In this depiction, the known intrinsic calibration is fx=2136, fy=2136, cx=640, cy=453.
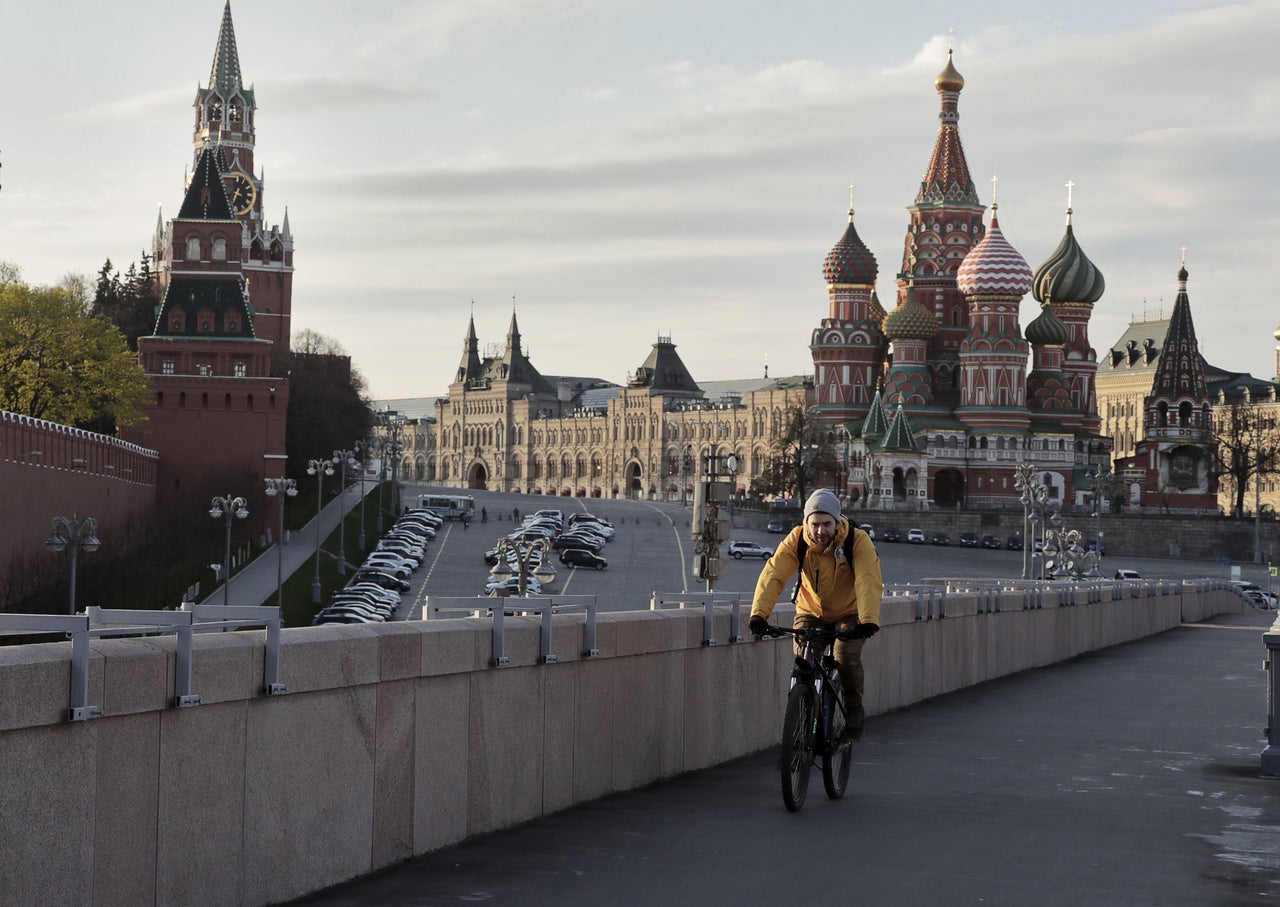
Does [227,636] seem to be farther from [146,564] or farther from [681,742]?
[146,564]

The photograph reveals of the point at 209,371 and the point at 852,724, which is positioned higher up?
the point at 209,371

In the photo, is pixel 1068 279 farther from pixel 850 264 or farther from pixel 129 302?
pixel 129 302

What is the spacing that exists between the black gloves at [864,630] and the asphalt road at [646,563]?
5294cm

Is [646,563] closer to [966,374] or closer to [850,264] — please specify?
[966,374]

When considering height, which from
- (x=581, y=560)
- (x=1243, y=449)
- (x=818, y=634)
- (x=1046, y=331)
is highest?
(x=1046, y=331)

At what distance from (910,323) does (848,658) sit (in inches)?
4910

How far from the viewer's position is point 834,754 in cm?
1187

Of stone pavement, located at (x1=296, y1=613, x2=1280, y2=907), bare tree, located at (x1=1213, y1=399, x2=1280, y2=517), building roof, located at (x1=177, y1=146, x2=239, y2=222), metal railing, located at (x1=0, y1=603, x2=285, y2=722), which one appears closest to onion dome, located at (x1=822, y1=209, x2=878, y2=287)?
bare tree, located at (x1=1213, y1=399, x2=1280, y2=517)

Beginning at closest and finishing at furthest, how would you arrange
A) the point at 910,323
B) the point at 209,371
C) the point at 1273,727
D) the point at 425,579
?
1. the point at 1273,727
2. the point at 425,579
3. the point at 209,371
4. the point at 910,323

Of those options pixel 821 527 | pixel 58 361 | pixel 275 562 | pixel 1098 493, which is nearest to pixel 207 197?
pixel 58 361

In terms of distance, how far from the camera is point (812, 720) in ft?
38.0

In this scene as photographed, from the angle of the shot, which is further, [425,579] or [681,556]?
[681,556]

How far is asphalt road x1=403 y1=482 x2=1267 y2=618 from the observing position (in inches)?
3059

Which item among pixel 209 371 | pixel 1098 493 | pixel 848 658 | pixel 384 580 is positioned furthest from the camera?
pixel 1098 493
